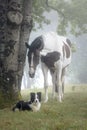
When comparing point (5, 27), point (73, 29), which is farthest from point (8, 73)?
point (73, 29)

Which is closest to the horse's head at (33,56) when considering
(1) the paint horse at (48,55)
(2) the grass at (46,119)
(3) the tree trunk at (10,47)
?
(1) the paint horse at (48,55)

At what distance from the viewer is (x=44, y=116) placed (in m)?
12.8

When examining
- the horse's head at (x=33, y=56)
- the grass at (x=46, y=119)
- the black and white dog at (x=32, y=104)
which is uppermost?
the horse's head at (x=33, y=56)

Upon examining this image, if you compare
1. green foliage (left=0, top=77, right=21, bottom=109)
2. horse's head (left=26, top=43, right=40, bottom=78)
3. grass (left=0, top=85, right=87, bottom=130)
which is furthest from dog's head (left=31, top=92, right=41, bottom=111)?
horse's head (left=26, top=43, right=40, bottom=78)

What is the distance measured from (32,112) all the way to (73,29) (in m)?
20.7

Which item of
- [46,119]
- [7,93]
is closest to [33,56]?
[7,93]

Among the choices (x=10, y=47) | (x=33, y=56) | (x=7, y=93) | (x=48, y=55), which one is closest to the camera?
(x=7, y=93)

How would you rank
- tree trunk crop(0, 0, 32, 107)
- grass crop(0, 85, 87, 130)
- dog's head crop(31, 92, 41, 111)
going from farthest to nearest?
1. tree trunk crop(0, 0, 32, 107)
2. dog's head crop(31, 92, 41, 111)
3. grass crop(0, 85, 87, 130)

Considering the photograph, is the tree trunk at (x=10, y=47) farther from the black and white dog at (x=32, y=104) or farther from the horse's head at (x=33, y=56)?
the black and white dog at (x=32, y=104)

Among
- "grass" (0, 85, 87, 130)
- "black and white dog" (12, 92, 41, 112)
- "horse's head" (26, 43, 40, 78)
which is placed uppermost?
"horse's head" (26, 43, 40, 78)

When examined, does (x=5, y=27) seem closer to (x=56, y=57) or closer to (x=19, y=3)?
(x=19, y=3)

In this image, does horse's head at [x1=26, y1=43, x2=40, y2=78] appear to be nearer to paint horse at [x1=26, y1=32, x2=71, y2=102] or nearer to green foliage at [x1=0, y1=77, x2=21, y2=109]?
paint horse at [x1=26, y1=32, x2=71, y2=102]

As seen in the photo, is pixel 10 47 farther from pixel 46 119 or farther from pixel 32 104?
pixel 46 119

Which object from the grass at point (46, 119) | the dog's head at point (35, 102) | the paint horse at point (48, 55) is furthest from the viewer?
the paint horse at point (48, 55)
